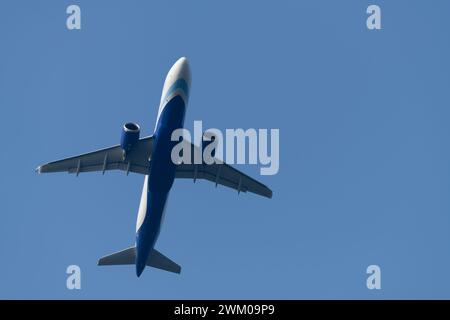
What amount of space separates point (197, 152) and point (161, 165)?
13.6ft

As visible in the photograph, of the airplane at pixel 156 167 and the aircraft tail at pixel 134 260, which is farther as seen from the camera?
the aircraft tail at pixel 134 260

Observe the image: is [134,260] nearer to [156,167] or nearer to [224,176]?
[224,176]

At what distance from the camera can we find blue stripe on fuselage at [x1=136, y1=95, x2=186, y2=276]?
43031 mm

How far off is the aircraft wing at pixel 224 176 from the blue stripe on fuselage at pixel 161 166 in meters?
4.33

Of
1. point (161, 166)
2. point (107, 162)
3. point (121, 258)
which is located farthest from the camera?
point (121, 258)

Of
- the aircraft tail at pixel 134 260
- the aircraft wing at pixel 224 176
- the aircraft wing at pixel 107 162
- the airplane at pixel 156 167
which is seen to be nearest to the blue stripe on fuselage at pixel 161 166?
the airplane at pixel 156 167

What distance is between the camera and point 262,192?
5012cm

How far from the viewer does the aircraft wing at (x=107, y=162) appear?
47.1m

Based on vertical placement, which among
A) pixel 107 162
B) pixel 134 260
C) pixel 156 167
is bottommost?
pixel 134 260

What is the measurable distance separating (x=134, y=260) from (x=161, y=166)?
10.7 m

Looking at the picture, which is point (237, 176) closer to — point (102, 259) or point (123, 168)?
point (123, 168)

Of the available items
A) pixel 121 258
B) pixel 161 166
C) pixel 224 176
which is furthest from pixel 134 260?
pixel 161 166

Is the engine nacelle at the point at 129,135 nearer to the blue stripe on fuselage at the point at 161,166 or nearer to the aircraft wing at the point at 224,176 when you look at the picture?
the blue stripe on fuselage at the point at 161,166

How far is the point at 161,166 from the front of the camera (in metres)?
43.8
